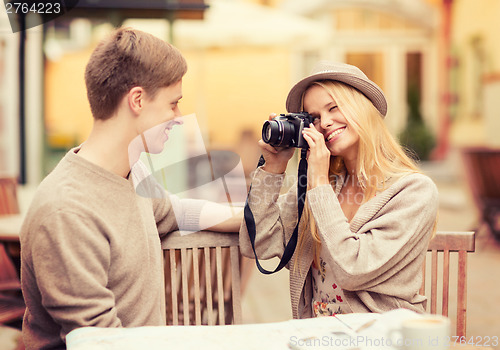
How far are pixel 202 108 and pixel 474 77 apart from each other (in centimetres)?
562

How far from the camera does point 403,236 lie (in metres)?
1.68

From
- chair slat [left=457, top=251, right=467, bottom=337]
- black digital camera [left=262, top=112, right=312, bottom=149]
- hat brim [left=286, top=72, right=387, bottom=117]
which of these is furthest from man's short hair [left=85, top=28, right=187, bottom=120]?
chair slat [left=457, top=251, right=467, bottom=337]

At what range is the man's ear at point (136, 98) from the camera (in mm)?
1544

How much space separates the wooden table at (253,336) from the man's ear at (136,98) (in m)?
0.56

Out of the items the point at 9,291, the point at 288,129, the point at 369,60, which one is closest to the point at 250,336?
the point at 288,129

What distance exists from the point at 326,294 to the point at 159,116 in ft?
2.62

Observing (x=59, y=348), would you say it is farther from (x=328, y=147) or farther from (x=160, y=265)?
(x=328, y=147)

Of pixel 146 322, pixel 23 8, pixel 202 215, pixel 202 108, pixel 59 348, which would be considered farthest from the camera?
pixel 202 108

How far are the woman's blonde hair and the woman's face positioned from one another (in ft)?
0.05

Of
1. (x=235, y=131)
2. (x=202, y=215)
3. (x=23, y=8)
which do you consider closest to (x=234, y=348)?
(x=202, y=215)

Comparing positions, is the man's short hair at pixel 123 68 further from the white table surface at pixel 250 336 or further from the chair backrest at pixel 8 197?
the chair backrest at pixel 8 197

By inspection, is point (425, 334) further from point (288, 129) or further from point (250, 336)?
point (288, 129)

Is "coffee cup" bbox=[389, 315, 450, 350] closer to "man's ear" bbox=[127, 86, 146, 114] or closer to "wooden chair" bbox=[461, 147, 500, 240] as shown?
"man's ear" bbox=[127, 86, 146, 114]

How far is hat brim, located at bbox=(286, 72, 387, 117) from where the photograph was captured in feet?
6.09
